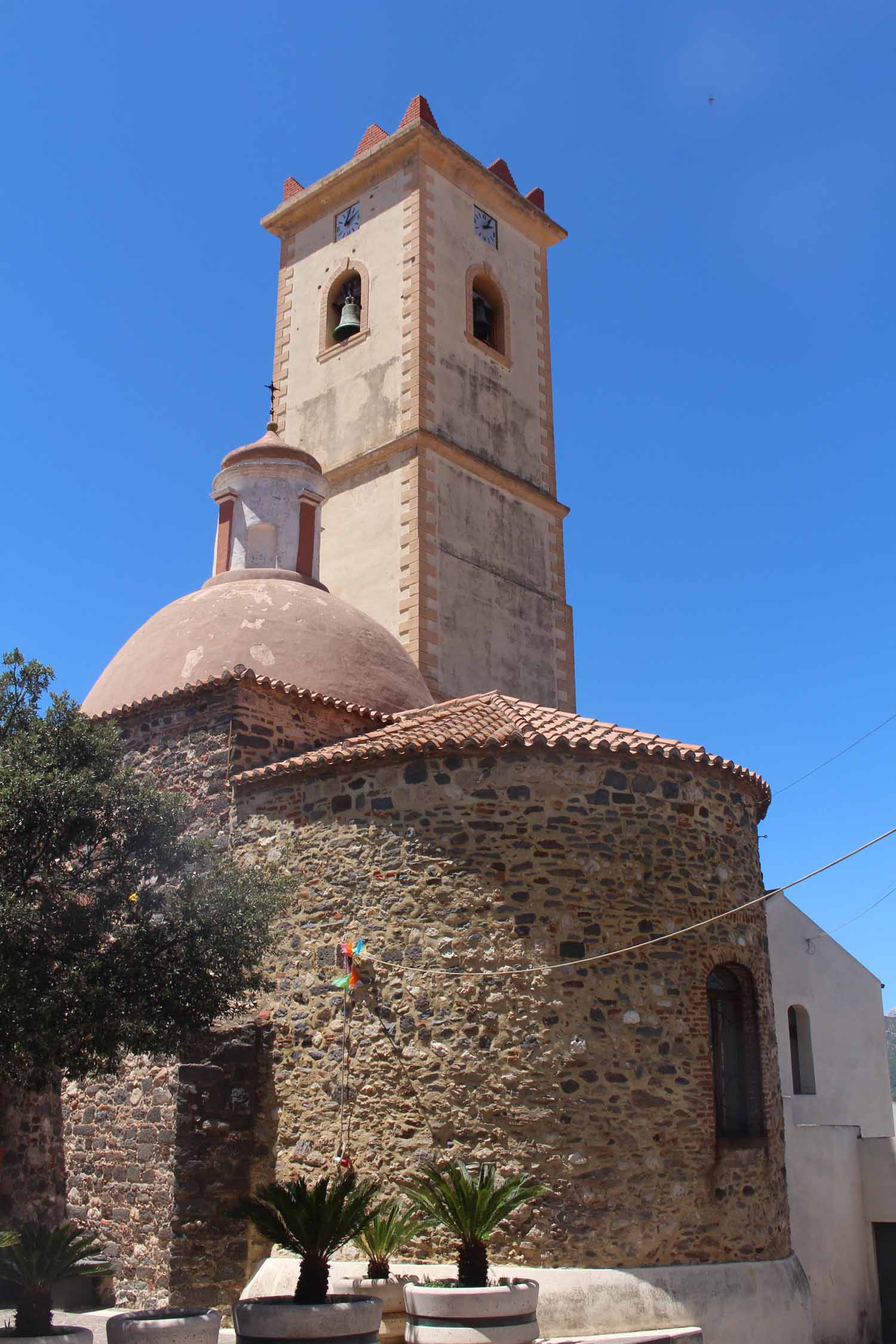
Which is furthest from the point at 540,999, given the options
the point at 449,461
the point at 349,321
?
the point at 349,321

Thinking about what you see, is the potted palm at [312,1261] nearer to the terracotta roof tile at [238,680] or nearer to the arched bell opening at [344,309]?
the terracotta roof tile at [238,680]

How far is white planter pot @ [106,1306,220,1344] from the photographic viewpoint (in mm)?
7441

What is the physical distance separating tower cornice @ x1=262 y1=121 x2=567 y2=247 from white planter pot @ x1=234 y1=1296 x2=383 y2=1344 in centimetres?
1839

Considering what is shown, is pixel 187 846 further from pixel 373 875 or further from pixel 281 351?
pixel 281 351

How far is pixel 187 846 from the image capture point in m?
9.24

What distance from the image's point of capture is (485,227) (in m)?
22.2

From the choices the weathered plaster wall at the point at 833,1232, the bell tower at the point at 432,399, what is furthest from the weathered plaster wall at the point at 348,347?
the weathered plaster wall at the point at 833,1232

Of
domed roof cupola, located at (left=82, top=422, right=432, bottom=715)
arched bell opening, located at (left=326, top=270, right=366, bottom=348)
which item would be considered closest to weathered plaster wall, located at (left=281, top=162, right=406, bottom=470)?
arched bell opening, located at (left=326, top=270, right=366, bottom=348)

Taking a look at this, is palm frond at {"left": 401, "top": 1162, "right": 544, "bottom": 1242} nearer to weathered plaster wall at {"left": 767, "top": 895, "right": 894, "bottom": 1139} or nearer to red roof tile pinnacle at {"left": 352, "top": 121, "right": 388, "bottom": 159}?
weathered plaster wall at {"left": 767, "top": 895, "right": 894, "bottom": 1139}

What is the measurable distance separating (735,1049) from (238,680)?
5837 mm

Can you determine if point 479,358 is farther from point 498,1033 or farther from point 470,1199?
point 470,1199

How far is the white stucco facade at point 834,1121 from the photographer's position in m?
13.8

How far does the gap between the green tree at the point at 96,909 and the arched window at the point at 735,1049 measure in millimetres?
4103

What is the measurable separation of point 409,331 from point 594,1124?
44.9ft
